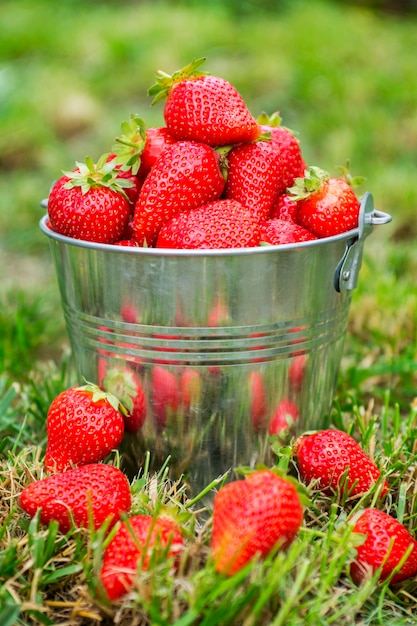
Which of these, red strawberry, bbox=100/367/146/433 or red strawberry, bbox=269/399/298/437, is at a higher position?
red strawberry, bbox=100/367/146/433

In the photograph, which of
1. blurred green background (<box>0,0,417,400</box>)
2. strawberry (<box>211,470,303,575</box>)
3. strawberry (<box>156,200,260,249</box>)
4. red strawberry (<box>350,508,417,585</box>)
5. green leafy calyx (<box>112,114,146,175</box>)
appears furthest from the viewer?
blurred green background (<box>0,0,417,400</box>)

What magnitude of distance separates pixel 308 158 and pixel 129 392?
2.69 metres

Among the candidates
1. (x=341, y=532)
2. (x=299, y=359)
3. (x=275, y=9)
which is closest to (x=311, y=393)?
(x=299, y=359)

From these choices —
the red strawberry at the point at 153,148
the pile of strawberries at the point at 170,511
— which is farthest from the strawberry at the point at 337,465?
the red strawberry at the point at 153,148

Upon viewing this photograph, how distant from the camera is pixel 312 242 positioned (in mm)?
1229

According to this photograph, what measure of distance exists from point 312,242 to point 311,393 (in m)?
0.31

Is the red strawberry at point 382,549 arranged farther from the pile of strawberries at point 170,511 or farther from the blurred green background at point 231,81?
the blurred green background at point 231,81

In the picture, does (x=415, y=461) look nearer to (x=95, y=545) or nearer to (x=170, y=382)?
(x=170, y=382)

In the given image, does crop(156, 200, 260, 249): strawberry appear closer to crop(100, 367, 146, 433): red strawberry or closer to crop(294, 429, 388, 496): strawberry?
crop(100, 367, 146, 433): red strawberry

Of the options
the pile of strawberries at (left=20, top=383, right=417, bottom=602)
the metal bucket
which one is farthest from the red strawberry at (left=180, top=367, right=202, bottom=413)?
the pile of strawberries at (left=20, top=383, right=417, bottom=602)

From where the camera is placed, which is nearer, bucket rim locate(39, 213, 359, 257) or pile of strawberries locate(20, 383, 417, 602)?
pile of strawberries locate(20, 383, 417, 602)

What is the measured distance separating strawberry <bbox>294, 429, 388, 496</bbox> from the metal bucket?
0.10 metres

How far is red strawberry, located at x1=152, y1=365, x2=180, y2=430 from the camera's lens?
128 centimetres

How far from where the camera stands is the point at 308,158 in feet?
12.4
